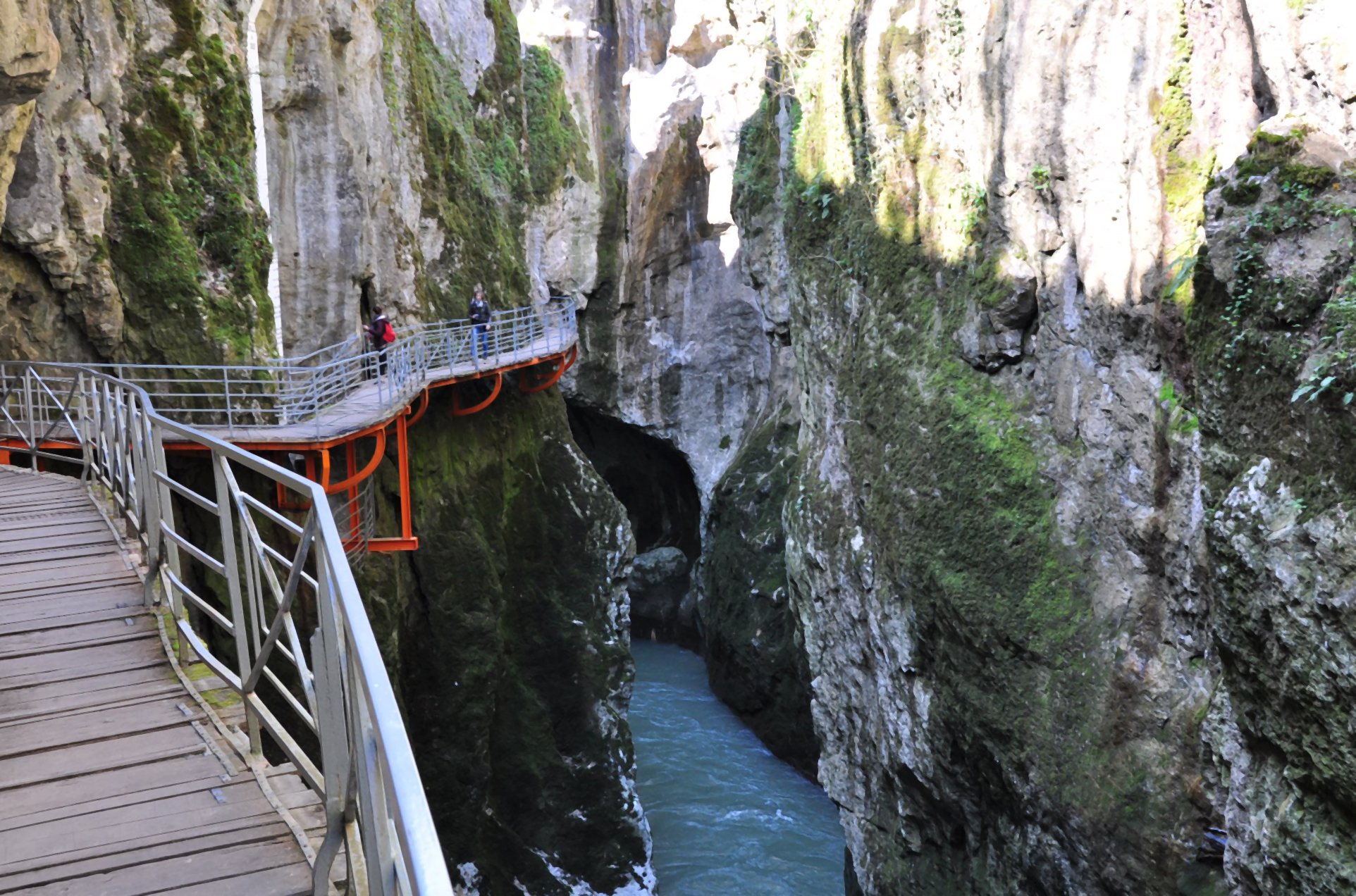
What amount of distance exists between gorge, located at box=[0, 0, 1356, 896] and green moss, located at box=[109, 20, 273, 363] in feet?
0.14

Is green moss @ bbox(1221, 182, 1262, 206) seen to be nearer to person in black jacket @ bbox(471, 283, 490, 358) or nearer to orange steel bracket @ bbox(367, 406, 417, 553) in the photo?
orange steel bracket @ bbox(367, 406, 417, 553)

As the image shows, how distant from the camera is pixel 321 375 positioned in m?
14.1

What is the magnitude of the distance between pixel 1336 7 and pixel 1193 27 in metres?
2.25

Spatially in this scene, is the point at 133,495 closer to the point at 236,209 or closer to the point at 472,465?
the point at 236,209

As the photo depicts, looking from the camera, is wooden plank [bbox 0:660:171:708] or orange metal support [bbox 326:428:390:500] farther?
orange metal support [bbox 326:428:390:500]

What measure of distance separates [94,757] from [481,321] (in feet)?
51.0

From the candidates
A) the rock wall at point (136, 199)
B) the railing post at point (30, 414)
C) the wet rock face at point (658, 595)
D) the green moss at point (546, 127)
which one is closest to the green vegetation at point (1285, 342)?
the railing post at point (30, 414)

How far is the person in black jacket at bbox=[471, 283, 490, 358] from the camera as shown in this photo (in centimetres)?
1798

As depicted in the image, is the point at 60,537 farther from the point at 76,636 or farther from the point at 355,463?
the point at 355,463

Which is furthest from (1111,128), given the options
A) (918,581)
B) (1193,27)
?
(918,581)

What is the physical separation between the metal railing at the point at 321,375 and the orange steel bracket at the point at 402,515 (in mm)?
484

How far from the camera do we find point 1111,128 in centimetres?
850

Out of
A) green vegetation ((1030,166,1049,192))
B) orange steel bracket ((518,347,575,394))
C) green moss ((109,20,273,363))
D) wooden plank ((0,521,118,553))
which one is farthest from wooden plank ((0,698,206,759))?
orange steel bracket ((518,347,575,394))

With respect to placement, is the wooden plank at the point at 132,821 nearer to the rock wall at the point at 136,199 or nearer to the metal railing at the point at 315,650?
the metal railing at the point at 315,650
